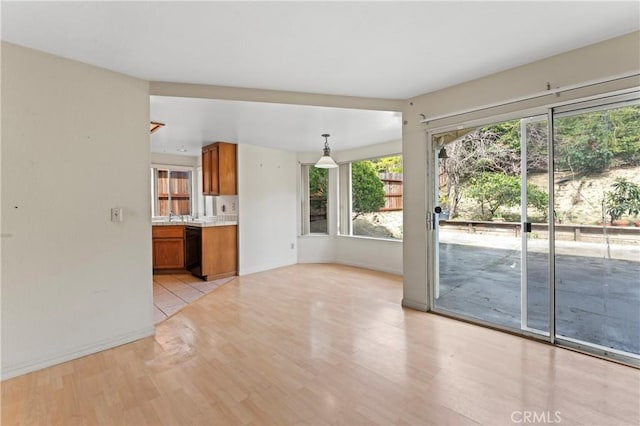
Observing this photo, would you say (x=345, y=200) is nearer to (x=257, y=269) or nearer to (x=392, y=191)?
(x=392, y=191)

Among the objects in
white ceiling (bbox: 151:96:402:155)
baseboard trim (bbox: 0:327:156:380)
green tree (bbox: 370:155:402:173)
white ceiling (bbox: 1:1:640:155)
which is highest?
white ceiling (bbox: 1:1:640:155)

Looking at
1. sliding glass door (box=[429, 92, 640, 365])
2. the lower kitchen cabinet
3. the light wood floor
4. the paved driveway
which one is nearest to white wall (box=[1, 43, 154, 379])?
the light wood floor

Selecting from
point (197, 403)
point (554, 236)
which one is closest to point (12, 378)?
point (197, 403)

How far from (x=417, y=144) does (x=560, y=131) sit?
49.9 inches

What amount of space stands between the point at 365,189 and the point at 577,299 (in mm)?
3693

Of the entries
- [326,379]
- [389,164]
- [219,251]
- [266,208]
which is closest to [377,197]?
[389,164]

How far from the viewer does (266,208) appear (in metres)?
5.50

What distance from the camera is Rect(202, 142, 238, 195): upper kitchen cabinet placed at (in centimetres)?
496

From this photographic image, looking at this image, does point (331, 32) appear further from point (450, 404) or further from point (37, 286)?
point (37, 286)

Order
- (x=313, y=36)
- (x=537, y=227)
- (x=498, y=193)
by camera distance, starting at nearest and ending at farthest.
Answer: (x=313, y=36)
(x=537, y=227)
(x=498, y=193)

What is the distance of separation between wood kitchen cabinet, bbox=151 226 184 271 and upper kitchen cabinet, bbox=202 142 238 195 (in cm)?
95

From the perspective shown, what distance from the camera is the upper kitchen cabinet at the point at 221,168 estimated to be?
16.3ft

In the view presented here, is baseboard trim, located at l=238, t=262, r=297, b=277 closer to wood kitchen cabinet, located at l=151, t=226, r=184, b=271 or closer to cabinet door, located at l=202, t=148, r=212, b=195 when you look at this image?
wood kitchen cabinet, located at l=151, t=226, r=184, b=271

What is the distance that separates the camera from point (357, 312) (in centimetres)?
336
